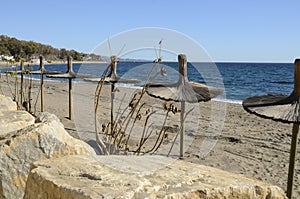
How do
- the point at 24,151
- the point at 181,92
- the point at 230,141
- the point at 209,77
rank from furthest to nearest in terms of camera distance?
the point at 230,141 → the point at 181,92 → the point at 209,77 → the point at 24,151

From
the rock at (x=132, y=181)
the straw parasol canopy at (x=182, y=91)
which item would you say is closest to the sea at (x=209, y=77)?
the straw parasol canopy at (x=182, y=91)

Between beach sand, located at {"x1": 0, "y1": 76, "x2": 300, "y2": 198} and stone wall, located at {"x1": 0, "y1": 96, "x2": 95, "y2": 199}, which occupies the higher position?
stone wall, located at {"x1": 0, "y1": 96, "x2": 95, "y2": 199}

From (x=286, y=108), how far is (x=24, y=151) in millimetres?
2550

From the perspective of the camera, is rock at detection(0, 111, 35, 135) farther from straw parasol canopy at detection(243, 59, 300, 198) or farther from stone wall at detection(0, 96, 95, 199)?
straw parasol canopy at detection(243, 59, 300, 198)

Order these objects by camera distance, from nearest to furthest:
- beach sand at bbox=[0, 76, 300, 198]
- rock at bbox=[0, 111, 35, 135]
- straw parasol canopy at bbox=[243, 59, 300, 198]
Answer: rock at bbox=[0, 111, 35, 135] → straw parasol canopy at bbox=[243, 59, 300, 198] → beach sand at bbox=[0, 76, 300, 198]

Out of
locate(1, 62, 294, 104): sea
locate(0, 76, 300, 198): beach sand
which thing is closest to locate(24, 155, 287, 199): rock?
locate(1, 62, 294, 104): sea

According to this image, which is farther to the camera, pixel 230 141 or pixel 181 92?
pixel 230 141

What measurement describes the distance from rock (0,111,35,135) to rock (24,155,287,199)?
1.05 m

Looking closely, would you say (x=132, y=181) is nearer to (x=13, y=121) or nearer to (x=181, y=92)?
(x=13, y=121)

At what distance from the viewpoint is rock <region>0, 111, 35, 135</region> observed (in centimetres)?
280

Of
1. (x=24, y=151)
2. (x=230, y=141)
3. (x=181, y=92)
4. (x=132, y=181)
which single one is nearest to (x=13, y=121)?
(x=24, y=151)

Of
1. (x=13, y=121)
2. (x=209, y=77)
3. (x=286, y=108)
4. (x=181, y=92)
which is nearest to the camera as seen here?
(x=13, y=121)

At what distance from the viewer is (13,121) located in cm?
297

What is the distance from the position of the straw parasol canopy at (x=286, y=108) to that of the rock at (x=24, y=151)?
206 centimetres
